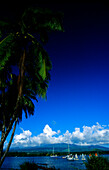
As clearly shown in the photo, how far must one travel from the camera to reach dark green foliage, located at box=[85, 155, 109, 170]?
566cm

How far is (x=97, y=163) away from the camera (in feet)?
19.1

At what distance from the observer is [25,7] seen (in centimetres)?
717

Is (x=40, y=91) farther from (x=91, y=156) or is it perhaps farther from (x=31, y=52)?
(x=91, y=156)

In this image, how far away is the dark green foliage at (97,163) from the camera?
18.6 ft

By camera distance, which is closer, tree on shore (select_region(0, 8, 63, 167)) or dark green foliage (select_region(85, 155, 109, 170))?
dark green foliage (select_region(85, 155, 109, 170))

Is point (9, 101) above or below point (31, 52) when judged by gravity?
below

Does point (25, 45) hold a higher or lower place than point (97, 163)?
higher

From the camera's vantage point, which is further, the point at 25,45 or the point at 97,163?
the point at 25,45

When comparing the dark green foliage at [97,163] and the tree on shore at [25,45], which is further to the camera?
the tree on shore at [25,45]

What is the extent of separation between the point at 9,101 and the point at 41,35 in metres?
6.92

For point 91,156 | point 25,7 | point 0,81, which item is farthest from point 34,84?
point 91,156

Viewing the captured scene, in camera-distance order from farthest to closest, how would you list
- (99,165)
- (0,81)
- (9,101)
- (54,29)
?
(9,101), (0,81), (54,29), (99,165)

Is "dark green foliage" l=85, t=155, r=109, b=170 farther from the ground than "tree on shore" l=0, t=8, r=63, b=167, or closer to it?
closer to it

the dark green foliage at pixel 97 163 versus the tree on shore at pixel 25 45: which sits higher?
the tree on shore at pixel 25 45
